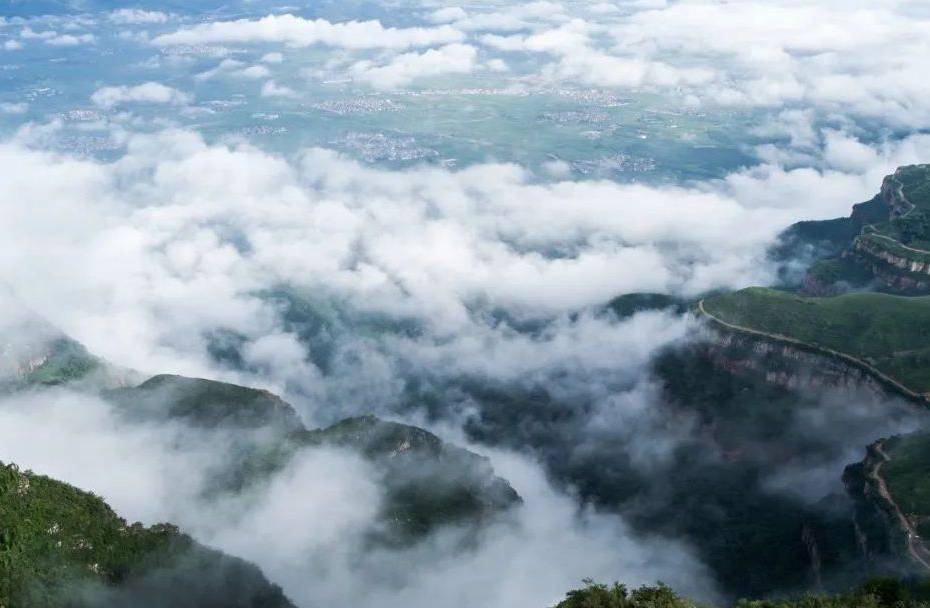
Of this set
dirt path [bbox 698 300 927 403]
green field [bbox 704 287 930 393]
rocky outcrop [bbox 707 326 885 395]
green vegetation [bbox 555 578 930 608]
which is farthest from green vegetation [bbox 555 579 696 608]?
rocky outcrop [bbox 707 326 885 395]

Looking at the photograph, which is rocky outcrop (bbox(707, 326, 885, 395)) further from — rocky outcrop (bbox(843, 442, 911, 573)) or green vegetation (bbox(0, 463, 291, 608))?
green vegetation (bbox(0, 463, 291, 608))

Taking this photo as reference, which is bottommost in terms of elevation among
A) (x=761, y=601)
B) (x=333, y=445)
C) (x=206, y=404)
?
(x=333, y=445)

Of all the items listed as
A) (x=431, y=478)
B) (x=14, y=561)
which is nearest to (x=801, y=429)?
(x=431, y=478)

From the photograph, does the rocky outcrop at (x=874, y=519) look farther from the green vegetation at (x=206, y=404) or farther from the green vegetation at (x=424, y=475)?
the green vegetation at (x=206, y=404)

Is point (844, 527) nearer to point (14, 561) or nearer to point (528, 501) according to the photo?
point (528, 501)

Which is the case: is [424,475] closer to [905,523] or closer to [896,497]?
[896,497]

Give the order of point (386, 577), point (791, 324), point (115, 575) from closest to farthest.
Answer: point (115, 575), point (386, 577), point (791, 324)

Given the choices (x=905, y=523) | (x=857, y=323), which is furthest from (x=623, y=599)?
(x=857, y=323)
